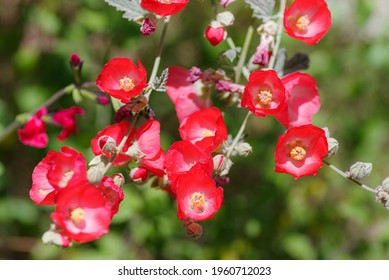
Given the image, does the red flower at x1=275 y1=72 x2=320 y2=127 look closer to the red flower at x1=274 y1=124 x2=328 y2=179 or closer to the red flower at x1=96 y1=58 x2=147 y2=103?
the red flower at x1=274 y1=124 x2=328 y2=179

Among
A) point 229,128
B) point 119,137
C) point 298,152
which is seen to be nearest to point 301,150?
point 298,152

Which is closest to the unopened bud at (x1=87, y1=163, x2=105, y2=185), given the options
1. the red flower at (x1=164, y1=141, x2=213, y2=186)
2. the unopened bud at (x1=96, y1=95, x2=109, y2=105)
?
the red flower at (x1=164, y1=141, x2=213, y2=186)

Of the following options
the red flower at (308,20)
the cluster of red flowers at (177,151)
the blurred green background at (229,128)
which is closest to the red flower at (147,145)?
the cluster of red flowers at (177,151)

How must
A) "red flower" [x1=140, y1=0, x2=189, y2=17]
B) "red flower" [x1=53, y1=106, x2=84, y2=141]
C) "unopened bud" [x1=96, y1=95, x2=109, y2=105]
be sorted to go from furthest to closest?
"red flower" [x1=53, y1=106, x2=84, y2=141]
"unopened bud" [x1=96, y1=95, x2=109, y2=105]
"red flower" [x1=140, y1=0, x2=189, y2=17]

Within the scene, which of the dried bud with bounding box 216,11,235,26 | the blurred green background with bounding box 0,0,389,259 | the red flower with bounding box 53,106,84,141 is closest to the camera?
the dried bud with bounding box 216,11,235,26

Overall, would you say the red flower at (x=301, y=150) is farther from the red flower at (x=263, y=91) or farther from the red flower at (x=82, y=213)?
the red flower at (x=82, y=213)

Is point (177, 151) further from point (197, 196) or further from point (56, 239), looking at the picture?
point (56, 239)

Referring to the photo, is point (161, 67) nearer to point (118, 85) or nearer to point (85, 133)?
point (85, 133)
